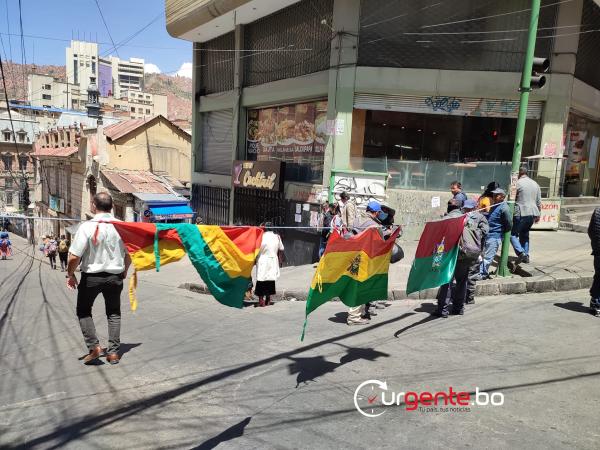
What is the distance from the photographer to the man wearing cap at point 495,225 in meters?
7.57

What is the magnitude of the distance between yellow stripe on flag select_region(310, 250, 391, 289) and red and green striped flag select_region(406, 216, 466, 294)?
0.75 meters

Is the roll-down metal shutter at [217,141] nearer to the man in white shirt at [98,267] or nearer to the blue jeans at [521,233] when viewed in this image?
the blue jeans at [521,233]

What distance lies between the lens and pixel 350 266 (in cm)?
516

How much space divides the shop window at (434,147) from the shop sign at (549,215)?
1586 mm

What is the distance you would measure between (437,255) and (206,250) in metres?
3.00

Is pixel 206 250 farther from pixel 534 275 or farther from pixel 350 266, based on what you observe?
pixel 534 275

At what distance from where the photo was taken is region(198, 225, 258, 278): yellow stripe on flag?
16.1 ft

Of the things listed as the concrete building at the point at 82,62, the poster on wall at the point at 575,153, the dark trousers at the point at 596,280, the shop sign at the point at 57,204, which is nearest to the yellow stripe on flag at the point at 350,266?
the dark trousers at the point at 596,280

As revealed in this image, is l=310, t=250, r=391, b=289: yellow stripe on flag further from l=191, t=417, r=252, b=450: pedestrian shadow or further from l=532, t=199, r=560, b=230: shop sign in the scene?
l=532, t=199, r=560, b=230: shop sign

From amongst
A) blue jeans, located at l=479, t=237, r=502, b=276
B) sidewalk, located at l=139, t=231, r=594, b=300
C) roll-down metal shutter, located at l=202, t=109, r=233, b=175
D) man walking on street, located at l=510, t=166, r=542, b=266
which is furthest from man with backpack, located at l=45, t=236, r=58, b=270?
man walking on street, located at l=510, t=166, r=542, b=266

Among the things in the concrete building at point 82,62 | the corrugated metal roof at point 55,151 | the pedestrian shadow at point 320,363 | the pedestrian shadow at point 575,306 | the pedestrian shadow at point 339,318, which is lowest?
the pedestrian shadow at point 339,318

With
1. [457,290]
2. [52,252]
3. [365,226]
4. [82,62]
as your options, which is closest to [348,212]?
[457,290]

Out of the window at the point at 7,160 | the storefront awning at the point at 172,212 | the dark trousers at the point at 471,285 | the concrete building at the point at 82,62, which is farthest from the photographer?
the concrete building at the point at 82,62

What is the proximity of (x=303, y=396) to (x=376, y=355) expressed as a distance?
4.27 feet
